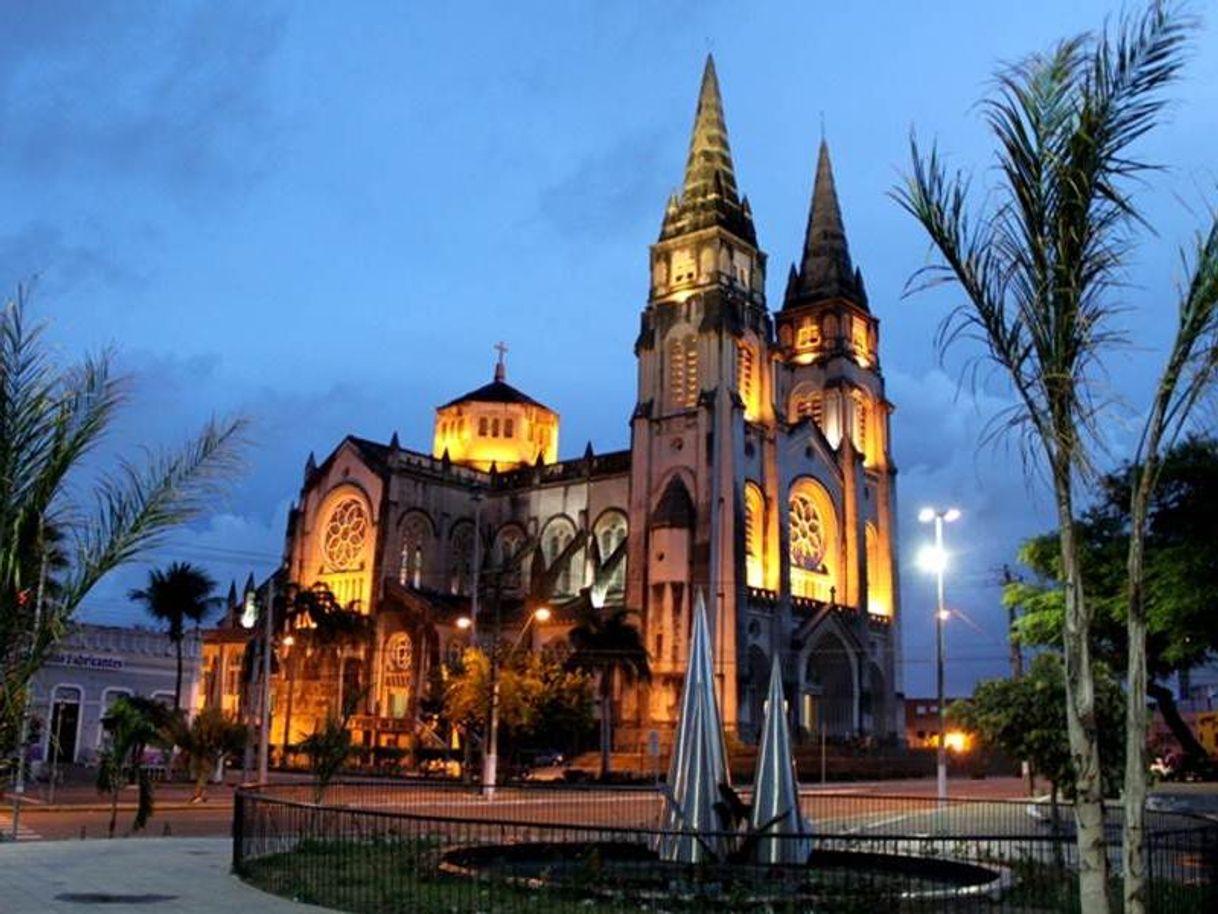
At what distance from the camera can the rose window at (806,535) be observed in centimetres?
6775

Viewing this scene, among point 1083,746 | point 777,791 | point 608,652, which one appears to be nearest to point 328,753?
point 777,791

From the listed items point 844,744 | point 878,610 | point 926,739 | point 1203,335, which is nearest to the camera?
point 1203,335

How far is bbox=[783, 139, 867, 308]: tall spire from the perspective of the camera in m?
78.1

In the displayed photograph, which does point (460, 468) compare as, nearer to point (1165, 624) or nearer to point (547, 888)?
point (1165, 624)

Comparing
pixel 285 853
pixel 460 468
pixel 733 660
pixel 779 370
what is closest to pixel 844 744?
pixel 733 660

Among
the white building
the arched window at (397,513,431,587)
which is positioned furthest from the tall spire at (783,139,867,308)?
the white building

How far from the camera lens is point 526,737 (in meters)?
50.9

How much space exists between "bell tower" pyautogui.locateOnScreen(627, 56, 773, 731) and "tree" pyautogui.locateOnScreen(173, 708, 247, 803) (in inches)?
973

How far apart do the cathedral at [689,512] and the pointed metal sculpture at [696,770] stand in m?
39.1

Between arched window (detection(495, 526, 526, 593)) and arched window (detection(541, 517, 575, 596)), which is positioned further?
arched window (detection(495, 526, 526, 593))

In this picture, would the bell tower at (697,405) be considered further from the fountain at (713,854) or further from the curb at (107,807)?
the fountain at (713,854)

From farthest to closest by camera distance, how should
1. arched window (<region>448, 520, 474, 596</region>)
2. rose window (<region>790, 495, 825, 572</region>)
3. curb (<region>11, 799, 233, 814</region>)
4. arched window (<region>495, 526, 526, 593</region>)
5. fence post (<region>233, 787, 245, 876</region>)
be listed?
arched window (<region>448, 520, 474, 596</region>) < arched window (<region>495, 526, 526, 593</region>) < rose window (<region>790, 495, 825, 572</region>) < curb (<region>11, 799, 233, 814</region>) < fence post (<region>233, 787, 245, 876</region>)

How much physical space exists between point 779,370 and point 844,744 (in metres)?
24.1

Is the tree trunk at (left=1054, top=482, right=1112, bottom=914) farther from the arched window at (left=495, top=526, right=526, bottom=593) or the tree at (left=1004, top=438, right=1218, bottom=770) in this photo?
the arched window at (left=495, top=526, right=526, bottom=593)
